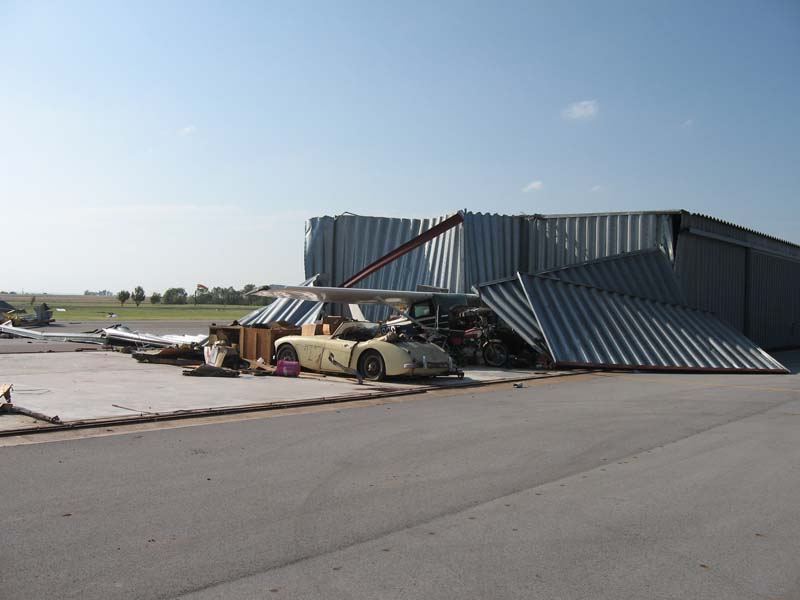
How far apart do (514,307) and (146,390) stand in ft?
39.3

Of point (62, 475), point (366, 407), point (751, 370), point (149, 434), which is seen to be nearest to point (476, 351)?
point (751, 370)

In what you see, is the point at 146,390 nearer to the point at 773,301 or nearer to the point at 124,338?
the point at 124,338

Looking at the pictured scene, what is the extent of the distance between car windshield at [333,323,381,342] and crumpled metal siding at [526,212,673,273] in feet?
42.9

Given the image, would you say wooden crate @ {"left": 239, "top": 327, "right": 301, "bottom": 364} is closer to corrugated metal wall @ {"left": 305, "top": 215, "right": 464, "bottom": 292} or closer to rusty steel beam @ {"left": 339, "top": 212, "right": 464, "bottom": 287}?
corrugated metal wall @ {"left": 305, "top": 215, "right": 464, "bottom": 292}

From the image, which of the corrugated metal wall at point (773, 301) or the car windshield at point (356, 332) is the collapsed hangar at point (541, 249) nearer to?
the corrugated metal wall at point (773, 301)

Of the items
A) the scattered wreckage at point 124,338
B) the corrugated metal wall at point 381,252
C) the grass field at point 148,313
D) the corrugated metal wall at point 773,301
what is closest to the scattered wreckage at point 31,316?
the grass field at point 148,313

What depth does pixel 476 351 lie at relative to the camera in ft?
69.3

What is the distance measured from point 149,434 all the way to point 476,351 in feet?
44.2

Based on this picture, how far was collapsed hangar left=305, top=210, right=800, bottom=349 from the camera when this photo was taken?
88.3 ft

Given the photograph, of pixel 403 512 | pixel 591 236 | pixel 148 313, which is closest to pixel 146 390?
pixel 403 512

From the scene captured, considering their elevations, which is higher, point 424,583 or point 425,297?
point 425,297

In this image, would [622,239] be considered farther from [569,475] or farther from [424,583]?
[424,583]

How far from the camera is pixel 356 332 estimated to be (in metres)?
16.7

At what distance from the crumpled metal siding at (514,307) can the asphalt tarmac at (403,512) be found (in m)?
10.7
